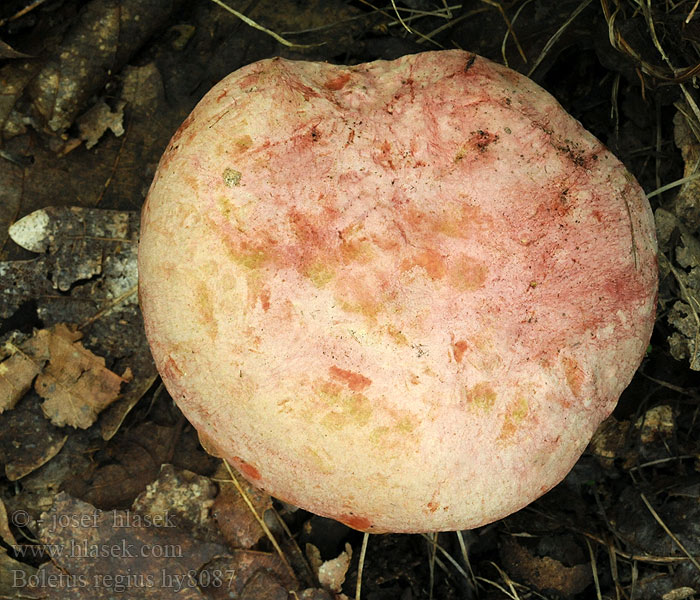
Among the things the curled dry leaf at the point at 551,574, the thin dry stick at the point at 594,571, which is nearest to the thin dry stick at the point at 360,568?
the curled dry leaf at the point at 551,574

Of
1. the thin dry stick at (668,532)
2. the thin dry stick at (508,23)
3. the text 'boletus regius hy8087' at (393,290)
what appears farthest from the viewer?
the thin dry stick at (668,532)

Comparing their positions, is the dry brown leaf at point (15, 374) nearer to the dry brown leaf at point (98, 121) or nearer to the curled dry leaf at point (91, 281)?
the curled dry leaf at point (91, 281)

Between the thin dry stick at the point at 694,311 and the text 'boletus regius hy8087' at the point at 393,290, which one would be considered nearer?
the text 'boletus regius hy8087' at the point at 393,290

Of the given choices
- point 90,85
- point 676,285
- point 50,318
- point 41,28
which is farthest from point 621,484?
point 41,28

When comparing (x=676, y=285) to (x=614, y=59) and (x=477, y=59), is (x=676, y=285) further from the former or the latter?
(x=477, y=59)

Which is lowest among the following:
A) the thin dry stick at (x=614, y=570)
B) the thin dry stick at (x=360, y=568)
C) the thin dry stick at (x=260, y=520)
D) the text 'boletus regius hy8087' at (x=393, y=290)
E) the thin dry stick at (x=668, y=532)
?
the thin dry stick at (x=614, y=570)

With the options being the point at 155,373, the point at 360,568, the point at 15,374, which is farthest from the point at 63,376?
the point at 360,568
